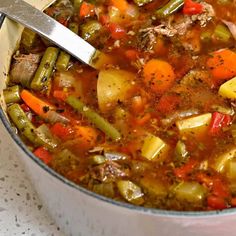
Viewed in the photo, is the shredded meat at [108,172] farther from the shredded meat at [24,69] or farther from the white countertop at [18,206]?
the shredded meat at [24,69]

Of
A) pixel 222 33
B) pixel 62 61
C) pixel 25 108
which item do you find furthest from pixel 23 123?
pixel 222 33

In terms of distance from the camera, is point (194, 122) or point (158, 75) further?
point (158, 75)

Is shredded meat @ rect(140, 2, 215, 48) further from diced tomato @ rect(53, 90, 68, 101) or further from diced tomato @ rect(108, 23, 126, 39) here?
diced tomato @ rect(53, 90, 68, 101)

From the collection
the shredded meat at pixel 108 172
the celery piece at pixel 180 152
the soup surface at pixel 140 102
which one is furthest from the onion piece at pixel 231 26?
the shredded meat at pixel 108 172

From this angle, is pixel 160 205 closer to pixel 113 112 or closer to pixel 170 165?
pixel 170 165

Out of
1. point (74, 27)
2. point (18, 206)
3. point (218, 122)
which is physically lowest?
point (18, 206)

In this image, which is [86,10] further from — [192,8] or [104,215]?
[104,215]

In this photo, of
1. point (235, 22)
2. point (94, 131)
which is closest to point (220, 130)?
point (94, 131)
